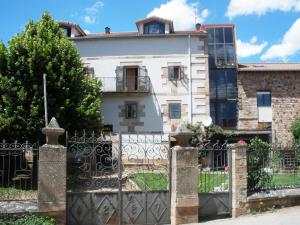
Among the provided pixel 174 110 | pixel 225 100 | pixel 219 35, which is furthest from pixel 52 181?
pixel 219 35

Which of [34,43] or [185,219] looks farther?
[34,43]

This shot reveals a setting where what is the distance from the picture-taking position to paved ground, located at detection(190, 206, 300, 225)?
34.4 ft

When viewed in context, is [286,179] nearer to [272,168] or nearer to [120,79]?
[272,168]

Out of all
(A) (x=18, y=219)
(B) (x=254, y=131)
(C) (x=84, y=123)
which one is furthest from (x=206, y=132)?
(A) (x=18, y=219)

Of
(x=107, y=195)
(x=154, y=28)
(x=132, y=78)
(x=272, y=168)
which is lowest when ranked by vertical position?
(x=107, y=195)

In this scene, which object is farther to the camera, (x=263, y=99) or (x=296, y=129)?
(x=263, y=99)

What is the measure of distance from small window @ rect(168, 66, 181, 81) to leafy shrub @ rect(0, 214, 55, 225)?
19740 millimetres

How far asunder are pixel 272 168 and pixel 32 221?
7009 millimetres

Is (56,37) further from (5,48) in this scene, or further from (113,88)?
(113,88)

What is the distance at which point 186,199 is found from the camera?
10945 millimetres

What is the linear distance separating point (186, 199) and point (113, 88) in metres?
18.5

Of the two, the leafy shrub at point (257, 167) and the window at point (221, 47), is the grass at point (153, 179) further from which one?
the window at point (221, 47)

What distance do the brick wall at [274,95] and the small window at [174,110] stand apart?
14.1 feet

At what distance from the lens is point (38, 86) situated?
17.7 meters
